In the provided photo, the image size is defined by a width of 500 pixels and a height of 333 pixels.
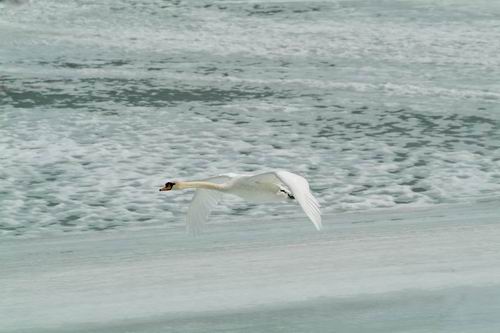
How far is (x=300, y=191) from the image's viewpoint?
8.39 ft

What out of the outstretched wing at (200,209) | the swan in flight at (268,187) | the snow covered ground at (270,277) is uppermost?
the swan in flight at (268,187)

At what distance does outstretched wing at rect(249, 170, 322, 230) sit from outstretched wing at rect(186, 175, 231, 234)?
0.37 metres

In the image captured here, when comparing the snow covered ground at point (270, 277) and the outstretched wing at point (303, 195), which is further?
the snow covered ground at point (270, 277)

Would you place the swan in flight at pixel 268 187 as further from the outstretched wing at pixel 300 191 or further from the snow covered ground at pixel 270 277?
the snow covered ground at pixel 270 277

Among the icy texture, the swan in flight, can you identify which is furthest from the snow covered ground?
the swan in flight

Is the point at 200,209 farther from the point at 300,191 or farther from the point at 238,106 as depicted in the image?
the point at 238,106

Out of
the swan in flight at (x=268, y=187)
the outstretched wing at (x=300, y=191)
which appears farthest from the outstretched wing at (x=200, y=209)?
the outstretched wing at (x=300, y=191)

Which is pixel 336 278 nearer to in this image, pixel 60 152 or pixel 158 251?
pixel 158 251

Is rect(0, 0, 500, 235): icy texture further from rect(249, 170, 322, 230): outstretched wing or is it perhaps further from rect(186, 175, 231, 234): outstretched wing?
rect(249, 170, 322, 230): outstretched wing

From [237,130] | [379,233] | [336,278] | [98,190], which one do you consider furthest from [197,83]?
[336,278]

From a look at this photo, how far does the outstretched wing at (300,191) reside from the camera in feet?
8.11

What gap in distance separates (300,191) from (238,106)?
13.3ft

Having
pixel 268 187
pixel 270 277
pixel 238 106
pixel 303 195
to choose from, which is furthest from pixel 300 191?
pixel 238 106

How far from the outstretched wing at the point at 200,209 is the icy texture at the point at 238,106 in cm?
106
